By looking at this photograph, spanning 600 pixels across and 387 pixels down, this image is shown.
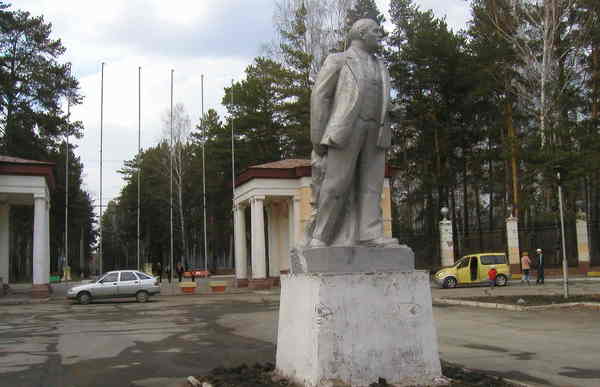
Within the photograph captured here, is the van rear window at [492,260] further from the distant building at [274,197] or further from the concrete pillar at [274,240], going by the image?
the concrete pillar at [274,240]

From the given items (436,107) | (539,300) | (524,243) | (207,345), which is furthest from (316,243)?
(436,107)

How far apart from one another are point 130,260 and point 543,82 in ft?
267

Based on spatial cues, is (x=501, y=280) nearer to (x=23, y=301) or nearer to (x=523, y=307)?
(x=523, y=307)

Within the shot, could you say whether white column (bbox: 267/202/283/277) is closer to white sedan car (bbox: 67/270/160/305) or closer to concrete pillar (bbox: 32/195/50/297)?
white sedan car (bbox: 67/270/160/305)

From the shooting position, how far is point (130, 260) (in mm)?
100188

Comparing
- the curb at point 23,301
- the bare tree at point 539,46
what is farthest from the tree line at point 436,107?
the curb at point 23,301

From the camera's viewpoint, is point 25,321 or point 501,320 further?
point 25,321

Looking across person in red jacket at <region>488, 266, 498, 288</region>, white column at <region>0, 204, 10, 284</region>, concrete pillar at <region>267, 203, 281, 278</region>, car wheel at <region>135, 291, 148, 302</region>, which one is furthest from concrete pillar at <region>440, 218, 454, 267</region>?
white column at <region>0, 204, 10, 284</region>

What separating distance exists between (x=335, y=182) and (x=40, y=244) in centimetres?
2704

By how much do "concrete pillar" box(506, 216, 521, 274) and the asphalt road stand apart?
17.9 meters

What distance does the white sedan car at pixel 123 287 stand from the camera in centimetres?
2617

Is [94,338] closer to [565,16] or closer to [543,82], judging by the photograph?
[543,82]

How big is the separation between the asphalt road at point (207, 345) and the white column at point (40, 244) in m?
11.4

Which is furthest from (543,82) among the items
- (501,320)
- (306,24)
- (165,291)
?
(165,291)
